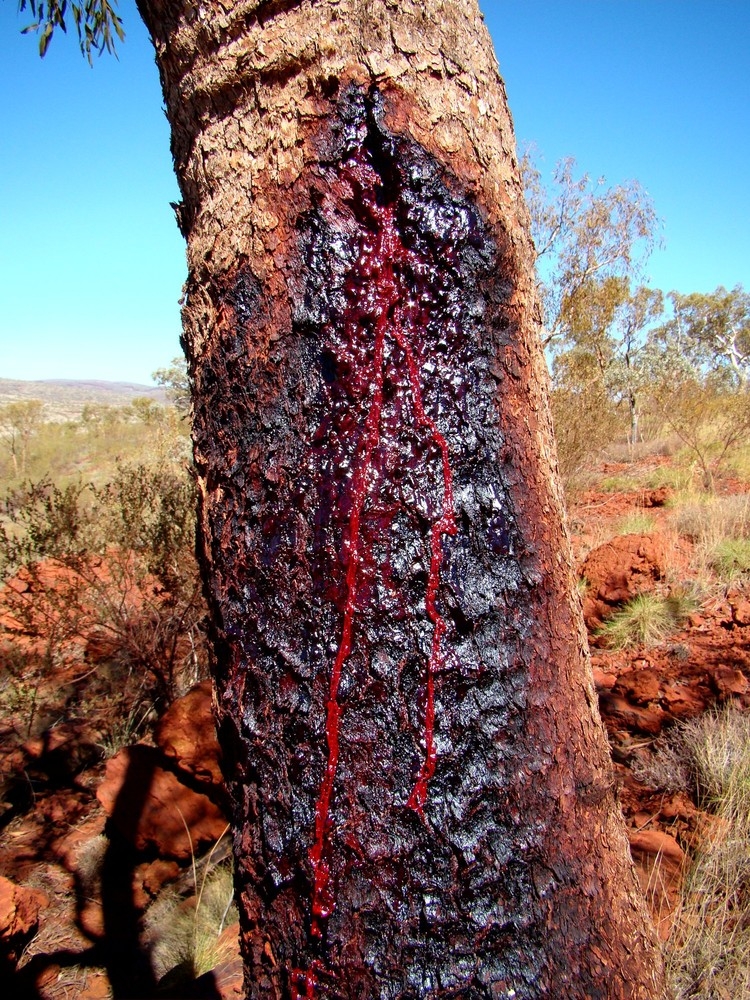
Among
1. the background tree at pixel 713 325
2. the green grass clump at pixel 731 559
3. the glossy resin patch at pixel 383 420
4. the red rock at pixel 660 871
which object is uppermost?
the background tree at pixel 713 325

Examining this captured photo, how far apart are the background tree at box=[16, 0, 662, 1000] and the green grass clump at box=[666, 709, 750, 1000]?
3.01 ft

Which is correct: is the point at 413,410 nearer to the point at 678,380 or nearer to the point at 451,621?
the point at 451,621

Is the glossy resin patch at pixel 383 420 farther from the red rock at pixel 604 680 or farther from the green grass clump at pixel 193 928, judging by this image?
the red rock at pixel 604 680

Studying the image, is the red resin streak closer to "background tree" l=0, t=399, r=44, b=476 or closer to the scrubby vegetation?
the scrubby vegetation

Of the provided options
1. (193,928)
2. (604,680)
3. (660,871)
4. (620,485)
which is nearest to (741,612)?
(604,680)

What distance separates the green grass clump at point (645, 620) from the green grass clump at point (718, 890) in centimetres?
157

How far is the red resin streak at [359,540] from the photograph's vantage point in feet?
2.66

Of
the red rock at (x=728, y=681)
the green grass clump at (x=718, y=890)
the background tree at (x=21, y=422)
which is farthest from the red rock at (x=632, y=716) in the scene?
the background tree at (x=21, y=422)

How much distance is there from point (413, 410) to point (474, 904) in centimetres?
64

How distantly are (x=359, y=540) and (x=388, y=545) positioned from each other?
0.13ft

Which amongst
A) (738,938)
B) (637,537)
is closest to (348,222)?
(738,938)

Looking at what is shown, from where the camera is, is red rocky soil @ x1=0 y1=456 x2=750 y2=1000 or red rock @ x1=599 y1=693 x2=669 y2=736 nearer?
red rocky soil @ x1=0 y1=456 x2=750 y2=1000

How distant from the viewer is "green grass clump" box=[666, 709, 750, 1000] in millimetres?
1653

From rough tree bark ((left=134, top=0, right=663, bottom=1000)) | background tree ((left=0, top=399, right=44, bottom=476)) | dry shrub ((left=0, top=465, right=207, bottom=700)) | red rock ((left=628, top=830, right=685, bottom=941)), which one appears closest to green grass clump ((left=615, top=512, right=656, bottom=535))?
dry shrub ((left=0, top=465, right=207, bottom=700))
